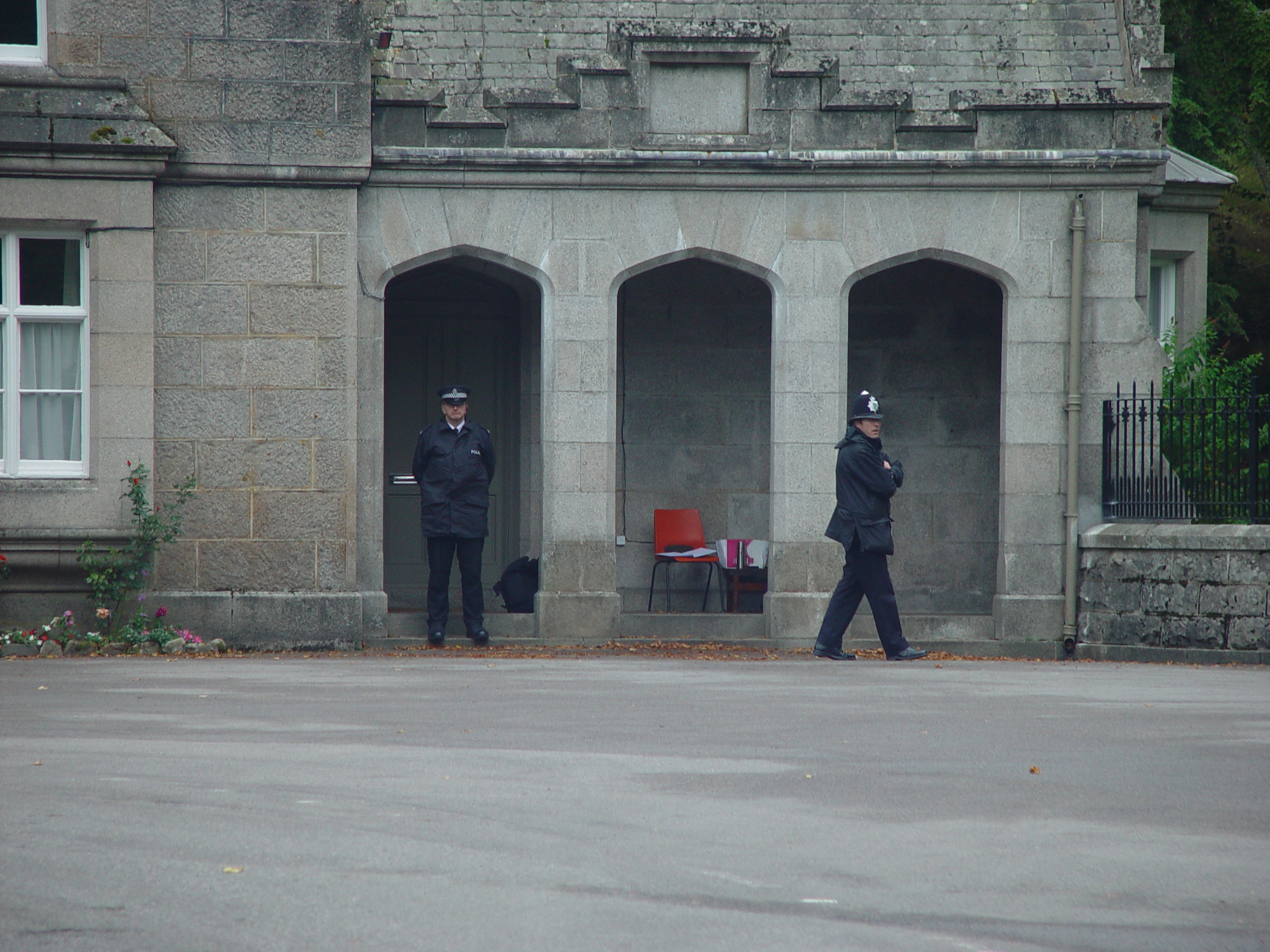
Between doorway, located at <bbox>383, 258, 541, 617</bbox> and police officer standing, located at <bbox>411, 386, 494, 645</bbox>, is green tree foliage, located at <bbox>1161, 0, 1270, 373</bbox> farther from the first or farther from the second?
police officer standing, located at <bbox>411, 386, 494, 645</bbox>

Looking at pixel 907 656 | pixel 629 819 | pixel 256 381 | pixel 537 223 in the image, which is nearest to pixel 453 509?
pixel 256 381

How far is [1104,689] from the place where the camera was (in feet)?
30.9

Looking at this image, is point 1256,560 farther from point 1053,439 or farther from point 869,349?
point 869,349

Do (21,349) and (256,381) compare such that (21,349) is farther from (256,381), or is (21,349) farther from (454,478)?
(454,478)

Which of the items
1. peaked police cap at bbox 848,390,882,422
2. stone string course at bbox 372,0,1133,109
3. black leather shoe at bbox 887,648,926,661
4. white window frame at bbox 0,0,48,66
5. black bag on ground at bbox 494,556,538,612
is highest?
stone string course at bbox 372,0,1133,109

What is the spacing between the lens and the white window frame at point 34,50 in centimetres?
1236

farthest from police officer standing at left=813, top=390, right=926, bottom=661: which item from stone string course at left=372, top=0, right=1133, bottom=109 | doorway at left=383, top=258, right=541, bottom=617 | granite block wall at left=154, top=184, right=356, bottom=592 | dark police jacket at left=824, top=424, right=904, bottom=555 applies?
doorway at left=383, top=258, right=541, bottom=617

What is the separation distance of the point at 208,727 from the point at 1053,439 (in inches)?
315

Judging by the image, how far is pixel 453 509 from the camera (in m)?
12.8

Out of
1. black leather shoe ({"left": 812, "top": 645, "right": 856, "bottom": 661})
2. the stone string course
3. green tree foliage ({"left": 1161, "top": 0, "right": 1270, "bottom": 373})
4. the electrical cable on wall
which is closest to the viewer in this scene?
black leather shoe ({"left": 812, "top": 645, "right": 856, "bottom": 661})

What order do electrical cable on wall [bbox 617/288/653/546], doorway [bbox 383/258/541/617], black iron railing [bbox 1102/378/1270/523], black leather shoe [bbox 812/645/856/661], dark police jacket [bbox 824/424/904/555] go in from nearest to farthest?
dark police jacket [bbox 824/424/904/555] → black leather shoe [bbox 812/645/856/661] → black iron railing [bbox 1102/378/1270/523] → electrical cable on wall [bbox 617/288/653/546] → doorway [bbox 383/258/541/617]

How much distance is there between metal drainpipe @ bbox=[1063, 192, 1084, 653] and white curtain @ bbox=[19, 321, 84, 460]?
7.82m

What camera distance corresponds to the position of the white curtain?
40.7ft

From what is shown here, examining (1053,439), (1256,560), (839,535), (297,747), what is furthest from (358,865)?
(1053,439)
